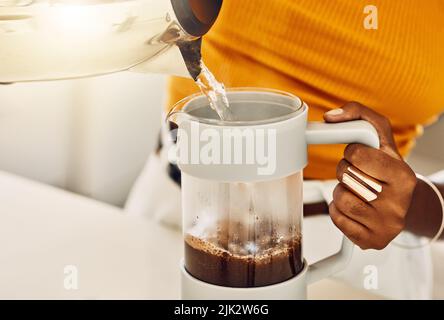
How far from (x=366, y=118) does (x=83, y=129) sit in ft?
1.98

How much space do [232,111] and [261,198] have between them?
0.20ft

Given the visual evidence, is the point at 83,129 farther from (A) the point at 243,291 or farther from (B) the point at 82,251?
(A) the point at 243,291

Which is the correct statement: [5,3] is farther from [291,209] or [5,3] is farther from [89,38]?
[291,209]

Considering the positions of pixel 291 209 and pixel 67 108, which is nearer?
pixel 291 209

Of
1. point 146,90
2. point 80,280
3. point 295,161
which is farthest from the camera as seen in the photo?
point 146,90

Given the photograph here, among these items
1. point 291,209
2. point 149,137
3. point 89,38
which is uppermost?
point 89,38

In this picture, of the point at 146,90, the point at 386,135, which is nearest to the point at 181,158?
the point at 386,135

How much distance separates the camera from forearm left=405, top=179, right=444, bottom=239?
1.87 ft

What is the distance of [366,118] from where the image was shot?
0.46 m

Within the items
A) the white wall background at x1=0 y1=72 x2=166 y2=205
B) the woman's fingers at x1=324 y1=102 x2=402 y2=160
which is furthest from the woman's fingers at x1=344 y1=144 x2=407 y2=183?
the white wall background at x1=0 y1=72 x2=166 y2=205

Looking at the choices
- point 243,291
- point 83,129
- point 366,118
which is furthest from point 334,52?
point 83,129

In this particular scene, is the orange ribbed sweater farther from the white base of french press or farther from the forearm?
the white base of french press

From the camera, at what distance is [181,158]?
414mm

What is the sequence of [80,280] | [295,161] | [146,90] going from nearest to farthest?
[295,161] < [80,280] < [146,90]
